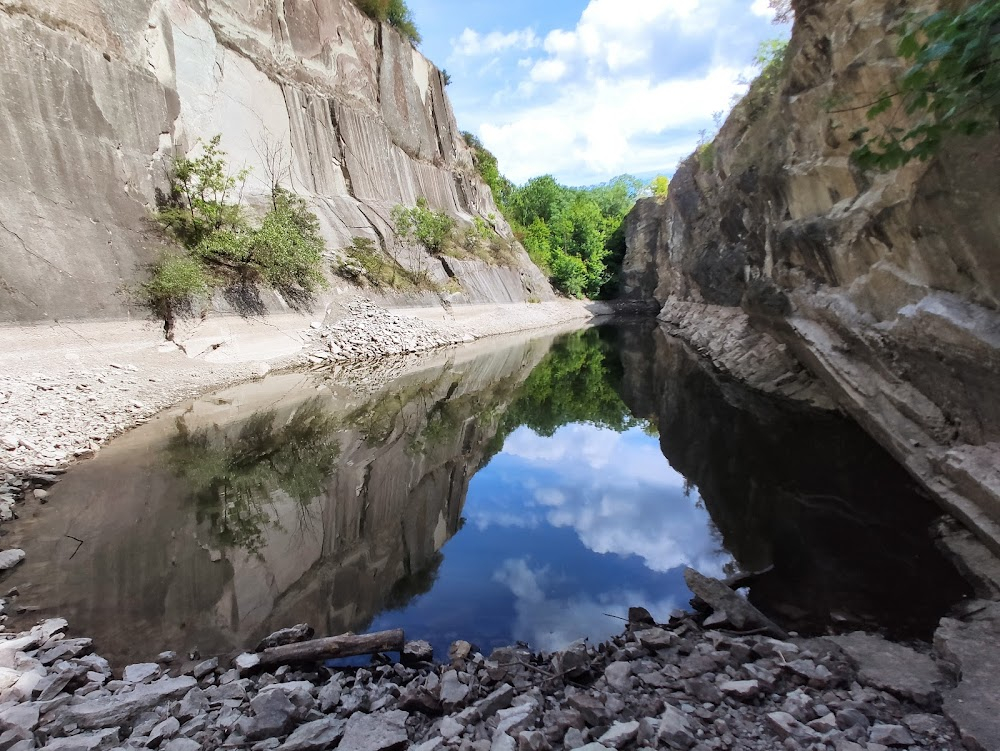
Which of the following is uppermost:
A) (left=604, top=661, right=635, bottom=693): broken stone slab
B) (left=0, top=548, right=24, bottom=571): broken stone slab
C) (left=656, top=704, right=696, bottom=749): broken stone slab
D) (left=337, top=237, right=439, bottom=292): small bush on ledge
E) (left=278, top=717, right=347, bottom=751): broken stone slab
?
(left=337, top=237, right=439, bottom=292): small bush on ledge

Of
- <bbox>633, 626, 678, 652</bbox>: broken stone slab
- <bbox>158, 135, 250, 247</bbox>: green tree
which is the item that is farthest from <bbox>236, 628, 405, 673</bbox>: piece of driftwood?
<bbox>158, 135, 250, 247</bbox>: green tree

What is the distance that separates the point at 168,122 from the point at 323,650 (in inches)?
763

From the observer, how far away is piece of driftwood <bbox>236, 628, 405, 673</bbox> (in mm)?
4016

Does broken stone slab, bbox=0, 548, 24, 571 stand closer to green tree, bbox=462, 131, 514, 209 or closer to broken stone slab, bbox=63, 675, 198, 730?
broken stone slab, bbox=63, 675, 198, 730

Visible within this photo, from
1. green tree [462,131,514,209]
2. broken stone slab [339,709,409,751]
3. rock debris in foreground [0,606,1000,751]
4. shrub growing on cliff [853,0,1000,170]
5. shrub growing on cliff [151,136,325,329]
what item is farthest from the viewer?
green tree [462,131,514,209]

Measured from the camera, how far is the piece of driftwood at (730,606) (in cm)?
443

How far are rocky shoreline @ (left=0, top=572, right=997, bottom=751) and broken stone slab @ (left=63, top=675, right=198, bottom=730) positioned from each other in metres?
0.01

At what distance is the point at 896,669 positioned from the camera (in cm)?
365

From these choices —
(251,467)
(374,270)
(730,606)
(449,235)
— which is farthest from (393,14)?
(730,606)

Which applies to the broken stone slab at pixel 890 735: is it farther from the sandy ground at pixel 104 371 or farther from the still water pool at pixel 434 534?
the sandy ground at pixel 104 371

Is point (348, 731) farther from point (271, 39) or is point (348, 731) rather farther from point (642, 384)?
point (271, 39)

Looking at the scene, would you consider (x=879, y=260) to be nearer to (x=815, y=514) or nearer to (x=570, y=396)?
(x=815, y=514)

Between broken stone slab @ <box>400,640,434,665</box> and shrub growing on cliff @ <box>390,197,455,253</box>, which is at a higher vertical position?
shrub growing on cliff @ <box>390,197,455,253</box>

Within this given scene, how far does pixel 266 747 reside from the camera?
2.98 metres
